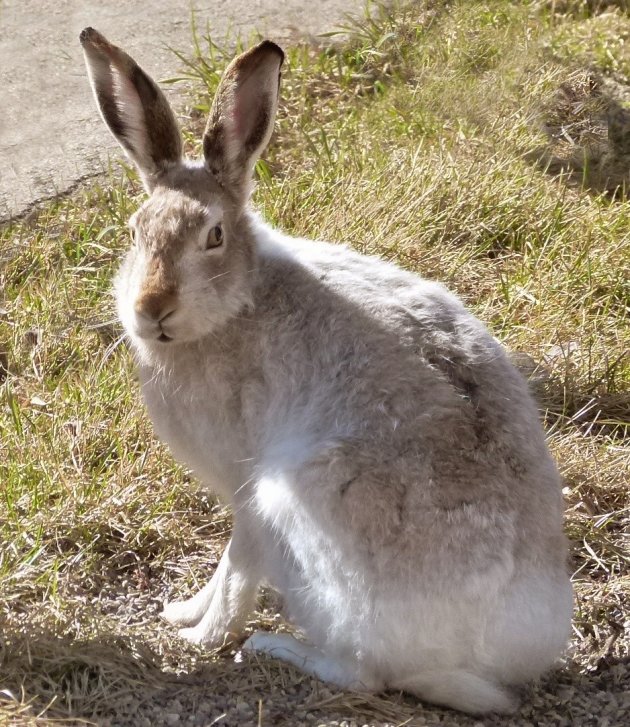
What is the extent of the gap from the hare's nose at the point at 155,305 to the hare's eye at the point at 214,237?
0.25m

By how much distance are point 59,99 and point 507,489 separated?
4.10m

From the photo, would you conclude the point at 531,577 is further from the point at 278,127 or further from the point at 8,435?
the point at 278,127

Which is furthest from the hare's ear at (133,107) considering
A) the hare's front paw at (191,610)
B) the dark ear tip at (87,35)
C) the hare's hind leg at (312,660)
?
the hare's hind leg at (312,660)

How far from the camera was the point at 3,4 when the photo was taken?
727 centimetres

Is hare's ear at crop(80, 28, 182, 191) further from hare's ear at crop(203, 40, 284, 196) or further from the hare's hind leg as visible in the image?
the hare's hind leg

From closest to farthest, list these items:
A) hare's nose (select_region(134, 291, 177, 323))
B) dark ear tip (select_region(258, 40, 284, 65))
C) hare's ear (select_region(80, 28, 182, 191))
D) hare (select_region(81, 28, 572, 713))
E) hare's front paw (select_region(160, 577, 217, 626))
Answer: hare (select_region(81, 28, 572, 713)) → hare's nose (select_region(134, 291, 177, 323)) → dark ear tip (select_region(258, 40, 284, 65)) → hare's ear (select_region(80, 28, 182, 191)) → hare's front paw (select_region(160, 577, 217, 626))

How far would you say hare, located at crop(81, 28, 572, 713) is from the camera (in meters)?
3.29

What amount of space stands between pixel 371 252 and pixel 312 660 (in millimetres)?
2138

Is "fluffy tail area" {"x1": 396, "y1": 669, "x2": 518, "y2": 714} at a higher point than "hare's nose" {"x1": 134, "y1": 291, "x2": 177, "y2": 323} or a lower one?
lower

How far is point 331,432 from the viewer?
346 cm

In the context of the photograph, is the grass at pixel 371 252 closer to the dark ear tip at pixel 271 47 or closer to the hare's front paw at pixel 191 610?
the hare's front paw at pixel 191 610

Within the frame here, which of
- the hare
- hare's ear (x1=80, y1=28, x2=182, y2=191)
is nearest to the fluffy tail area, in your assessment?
the hare

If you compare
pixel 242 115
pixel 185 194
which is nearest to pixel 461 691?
pixel 185 194

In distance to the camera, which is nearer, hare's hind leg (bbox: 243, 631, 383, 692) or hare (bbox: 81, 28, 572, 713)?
hare (bbox: 81, 28, 572, 713)
